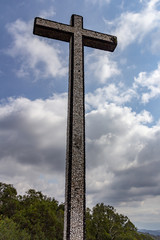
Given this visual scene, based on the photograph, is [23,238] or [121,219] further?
[121,219]

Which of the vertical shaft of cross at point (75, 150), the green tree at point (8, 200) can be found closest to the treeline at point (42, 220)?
the green tree at point (8, 200)

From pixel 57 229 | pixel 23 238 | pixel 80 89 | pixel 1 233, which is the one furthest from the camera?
pixel 57 229

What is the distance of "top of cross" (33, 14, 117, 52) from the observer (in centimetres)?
618

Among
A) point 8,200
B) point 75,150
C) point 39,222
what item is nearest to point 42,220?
point 39,222

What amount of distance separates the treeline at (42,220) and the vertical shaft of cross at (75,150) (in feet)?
45.6

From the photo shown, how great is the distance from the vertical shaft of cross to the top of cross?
20 cm

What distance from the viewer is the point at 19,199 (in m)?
24.5

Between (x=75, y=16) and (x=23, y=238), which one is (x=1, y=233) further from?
(x=75, y=16)

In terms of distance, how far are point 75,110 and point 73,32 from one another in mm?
2344

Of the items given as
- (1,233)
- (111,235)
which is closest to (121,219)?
(111,235)

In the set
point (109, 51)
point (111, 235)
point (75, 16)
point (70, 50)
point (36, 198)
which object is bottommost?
point (111, 235)

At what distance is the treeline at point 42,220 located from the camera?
21.1 metres

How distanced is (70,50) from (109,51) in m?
1.46

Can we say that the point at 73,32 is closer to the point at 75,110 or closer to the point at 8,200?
the point at 75,110
